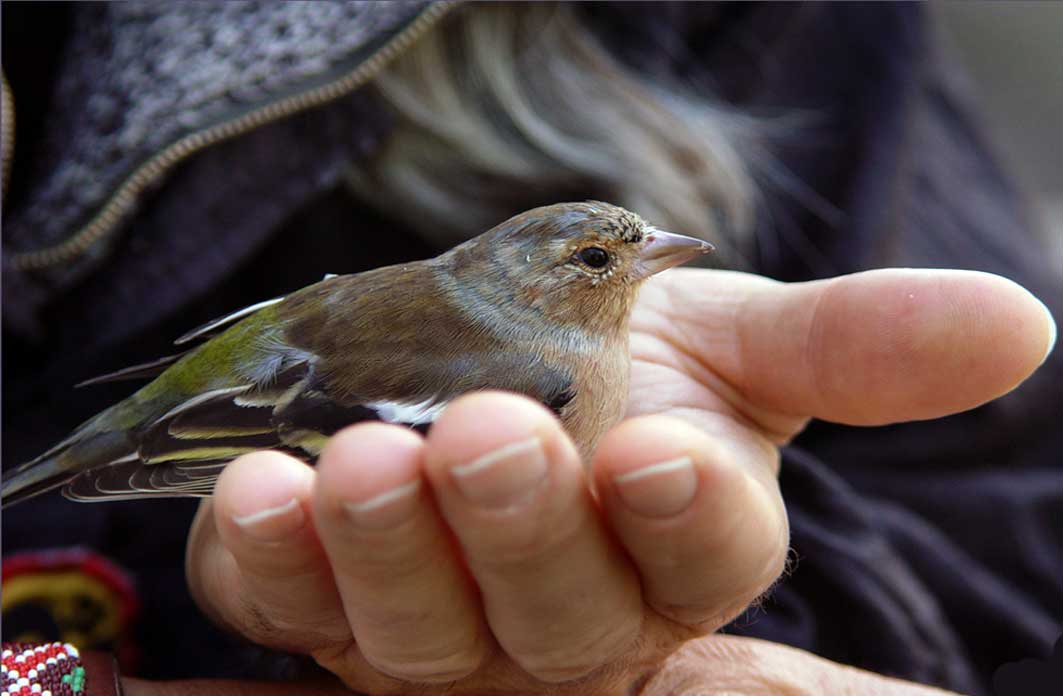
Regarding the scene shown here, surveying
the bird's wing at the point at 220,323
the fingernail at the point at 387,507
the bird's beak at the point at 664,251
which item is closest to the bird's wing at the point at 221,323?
the bird's wing at the point at 220,323

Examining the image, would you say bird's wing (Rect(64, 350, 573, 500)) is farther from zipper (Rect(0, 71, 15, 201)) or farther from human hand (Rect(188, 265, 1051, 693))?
zipper (Rect(0, 71, 15, 201))

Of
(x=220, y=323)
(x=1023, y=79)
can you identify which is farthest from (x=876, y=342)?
(x=1023, y=79)

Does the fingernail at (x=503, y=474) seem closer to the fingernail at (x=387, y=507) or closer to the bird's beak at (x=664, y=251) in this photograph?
the fingernail at (x=387, y=507)

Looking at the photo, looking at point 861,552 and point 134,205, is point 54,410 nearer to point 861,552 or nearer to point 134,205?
point 134,205

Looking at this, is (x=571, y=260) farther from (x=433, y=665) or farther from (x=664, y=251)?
(x=433, y=665)

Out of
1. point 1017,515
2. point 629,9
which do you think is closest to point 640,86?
point 629,9

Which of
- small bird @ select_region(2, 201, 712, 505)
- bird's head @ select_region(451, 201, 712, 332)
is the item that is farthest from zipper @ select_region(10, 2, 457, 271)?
bird's head @ select_region(451, 201, 712, 332)
